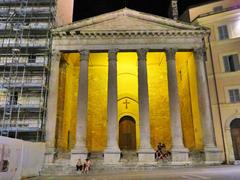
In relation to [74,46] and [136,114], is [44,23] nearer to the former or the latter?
[74,46]

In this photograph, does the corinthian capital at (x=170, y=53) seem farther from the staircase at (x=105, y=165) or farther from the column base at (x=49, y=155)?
the column base at (x=49, y=155)

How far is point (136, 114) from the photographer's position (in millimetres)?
21172

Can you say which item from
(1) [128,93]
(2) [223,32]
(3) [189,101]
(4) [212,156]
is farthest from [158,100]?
(4) [212,156]

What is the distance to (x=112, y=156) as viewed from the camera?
1468 centimetres

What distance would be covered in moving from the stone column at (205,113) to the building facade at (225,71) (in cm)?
135

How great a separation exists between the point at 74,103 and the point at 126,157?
284 inches

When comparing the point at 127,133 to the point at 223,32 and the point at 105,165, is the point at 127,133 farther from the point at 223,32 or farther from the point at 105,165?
the point at 223,32

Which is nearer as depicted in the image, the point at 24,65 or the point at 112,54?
the point at 24,65

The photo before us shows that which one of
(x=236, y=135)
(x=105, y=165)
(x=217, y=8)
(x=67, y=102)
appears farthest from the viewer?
(x=217, y=8)

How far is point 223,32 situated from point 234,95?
480 centimetres

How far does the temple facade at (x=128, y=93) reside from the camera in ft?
50.3

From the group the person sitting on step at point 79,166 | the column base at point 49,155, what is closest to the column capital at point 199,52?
the person sitting on step at point 79,166

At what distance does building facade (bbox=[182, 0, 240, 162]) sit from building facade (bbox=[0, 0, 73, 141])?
11547mm

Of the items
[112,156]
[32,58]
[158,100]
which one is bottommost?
[112,156]
